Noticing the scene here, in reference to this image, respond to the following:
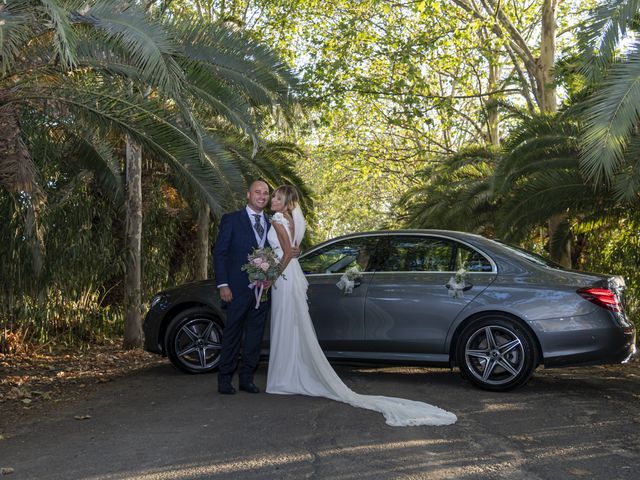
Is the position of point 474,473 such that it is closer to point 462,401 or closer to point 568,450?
point 568,450

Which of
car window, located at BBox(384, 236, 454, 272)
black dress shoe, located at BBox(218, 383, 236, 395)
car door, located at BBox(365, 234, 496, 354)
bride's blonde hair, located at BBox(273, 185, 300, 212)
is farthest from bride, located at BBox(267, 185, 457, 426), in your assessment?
car window, located at BBox(384, 236, 454, 272)

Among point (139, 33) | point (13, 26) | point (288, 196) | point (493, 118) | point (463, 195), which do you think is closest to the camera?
point (13, 26)

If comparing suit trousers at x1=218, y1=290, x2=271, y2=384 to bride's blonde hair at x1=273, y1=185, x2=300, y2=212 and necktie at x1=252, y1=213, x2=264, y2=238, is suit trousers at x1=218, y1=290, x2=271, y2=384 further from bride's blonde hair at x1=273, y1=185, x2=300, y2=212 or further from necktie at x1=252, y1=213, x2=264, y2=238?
bride's blonde hair at x1=273, y1=185, x2=300, y2=212

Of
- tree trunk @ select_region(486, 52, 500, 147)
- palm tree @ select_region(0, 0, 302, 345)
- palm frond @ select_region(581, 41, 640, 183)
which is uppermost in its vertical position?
tree trunk @ select_region(486, 52, 500, 147)

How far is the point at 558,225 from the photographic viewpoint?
46.5ft

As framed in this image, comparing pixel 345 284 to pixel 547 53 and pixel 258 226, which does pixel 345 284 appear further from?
pixel 547 53

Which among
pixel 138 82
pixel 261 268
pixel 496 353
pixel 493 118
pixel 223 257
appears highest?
pixel 493 118

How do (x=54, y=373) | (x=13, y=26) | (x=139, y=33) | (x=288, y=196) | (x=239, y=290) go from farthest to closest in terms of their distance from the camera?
1. (x=54, y=373)
2. (x=288, y=196)
3. (x=239, y=290)
4. (x=139, y=33)
5. (x=13, y=26)

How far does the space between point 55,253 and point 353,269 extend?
567 cm

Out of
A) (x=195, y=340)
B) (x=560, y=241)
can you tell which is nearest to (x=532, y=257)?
(x=195, y=340)

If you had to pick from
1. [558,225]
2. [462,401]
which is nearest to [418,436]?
[462,401]

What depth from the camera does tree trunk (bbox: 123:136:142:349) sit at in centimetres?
1228

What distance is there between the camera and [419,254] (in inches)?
327

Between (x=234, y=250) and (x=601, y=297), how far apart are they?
11.4 ft
